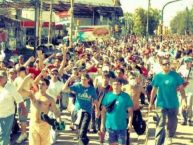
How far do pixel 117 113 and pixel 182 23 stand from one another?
125 m

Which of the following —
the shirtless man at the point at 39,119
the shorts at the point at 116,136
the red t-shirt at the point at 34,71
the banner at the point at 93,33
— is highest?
the banner at the point at 93,33

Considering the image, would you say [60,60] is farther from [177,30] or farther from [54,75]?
[177,30]

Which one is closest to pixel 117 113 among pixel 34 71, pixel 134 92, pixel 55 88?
pixel 134 92

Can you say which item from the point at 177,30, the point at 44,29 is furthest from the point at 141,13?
the point at 177,30

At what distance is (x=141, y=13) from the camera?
80.2m

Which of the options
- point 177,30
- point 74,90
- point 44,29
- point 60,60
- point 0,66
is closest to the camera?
point 74,90

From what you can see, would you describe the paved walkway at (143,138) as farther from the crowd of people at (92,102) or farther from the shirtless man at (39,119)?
the shirtless man at (39,119)

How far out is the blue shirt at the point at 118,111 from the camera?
8.80 m

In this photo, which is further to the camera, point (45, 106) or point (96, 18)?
point (96, 18)

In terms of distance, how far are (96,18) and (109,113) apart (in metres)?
78.4

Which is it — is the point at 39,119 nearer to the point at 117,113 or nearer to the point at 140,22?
the point at 117,113

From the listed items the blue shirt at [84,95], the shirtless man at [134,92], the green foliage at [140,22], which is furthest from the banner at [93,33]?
the green foliage at [140,22]

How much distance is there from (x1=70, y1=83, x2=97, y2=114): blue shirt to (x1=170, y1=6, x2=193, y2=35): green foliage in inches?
4163

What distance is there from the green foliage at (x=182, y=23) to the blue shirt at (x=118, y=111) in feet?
351
